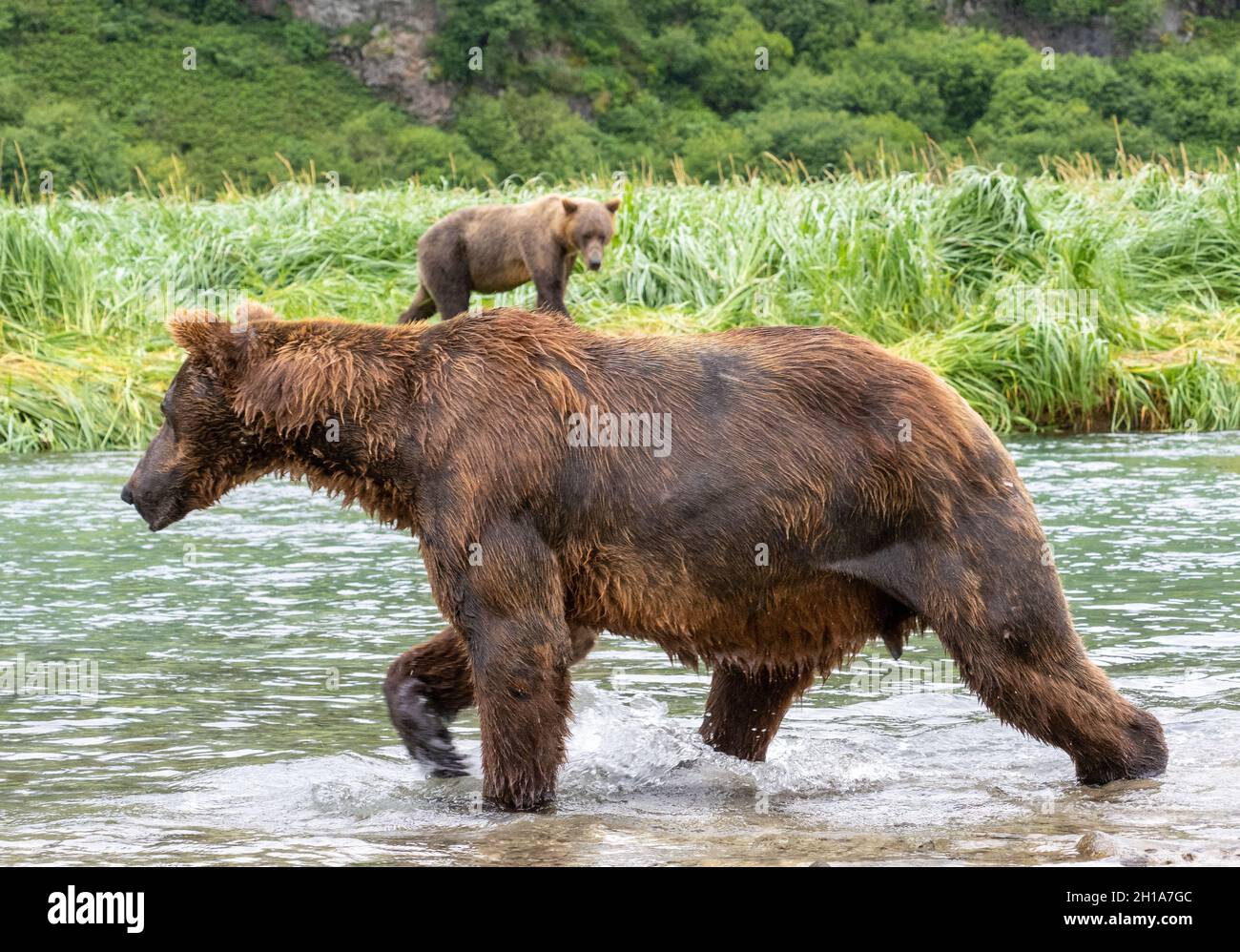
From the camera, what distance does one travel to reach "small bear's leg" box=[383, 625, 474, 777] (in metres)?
4.81

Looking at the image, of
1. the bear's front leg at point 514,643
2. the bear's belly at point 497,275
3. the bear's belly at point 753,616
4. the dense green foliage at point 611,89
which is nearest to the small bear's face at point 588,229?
the bear's belly at point 497,275

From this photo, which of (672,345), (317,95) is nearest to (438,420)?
(672,345)

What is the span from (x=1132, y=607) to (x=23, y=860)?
453cm

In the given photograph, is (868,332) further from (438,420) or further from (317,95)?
(317,95)

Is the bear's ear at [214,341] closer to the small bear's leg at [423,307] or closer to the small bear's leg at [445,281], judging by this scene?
the small bear's leg at [445,281]

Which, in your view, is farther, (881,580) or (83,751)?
(83,751)

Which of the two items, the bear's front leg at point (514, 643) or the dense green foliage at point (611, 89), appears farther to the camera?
the dense green foliage at point (611, 89)

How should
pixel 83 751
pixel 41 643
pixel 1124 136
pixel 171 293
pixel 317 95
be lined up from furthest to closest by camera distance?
1. pixel 317 95
2. pixel 1124 136
3. pixel 171 293
4. pixel 41 643
5. pixel 83 751

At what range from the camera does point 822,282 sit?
13.9 meters

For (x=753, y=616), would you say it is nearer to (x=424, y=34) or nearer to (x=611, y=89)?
(x=611, y=89)

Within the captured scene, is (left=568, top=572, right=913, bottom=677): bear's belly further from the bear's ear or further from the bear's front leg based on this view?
the bear's ear

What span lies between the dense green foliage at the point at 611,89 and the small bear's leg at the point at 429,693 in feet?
172

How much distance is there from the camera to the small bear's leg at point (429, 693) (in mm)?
4809

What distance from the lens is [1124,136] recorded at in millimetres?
57031
